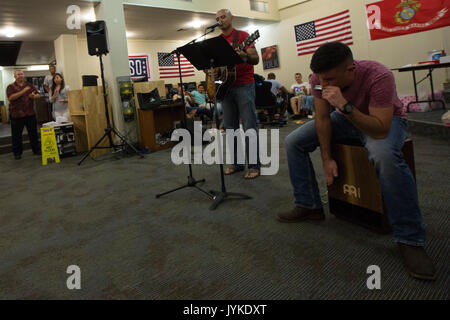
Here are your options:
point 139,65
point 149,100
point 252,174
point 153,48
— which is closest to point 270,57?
point 153,48

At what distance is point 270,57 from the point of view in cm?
994

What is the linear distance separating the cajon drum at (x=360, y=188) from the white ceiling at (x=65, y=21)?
5.53 m

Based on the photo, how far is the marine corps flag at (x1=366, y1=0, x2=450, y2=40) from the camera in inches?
258

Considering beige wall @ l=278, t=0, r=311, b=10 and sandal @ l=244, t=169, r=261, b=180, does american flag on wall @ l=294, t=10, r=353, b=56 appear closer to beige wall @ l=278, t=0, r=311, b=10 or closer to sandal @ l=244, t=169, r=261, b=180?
beige wall @ l=278, t=0, r=311, b=10

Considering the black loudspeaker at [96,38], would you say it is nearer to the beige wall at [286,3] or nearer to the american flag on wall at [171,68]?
the american flag on wall at [171,68]

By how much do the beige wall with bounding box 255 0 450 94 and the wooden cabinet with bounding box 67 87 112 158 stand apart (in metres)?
6.03

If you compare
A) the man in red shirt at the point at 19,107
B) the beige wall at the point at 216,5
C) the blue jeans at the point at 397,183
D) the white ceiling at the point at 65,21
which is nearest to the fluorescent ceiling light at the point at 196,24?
the white ceiling at the point at 65,21

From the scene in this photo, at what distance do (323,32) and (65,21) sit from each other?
6094mm

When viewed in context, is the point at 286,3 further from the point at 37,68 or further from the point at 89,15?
the point at 37,68

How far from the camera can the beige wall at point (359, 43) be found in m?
6.99

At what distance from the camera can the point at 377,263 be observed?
1399mm

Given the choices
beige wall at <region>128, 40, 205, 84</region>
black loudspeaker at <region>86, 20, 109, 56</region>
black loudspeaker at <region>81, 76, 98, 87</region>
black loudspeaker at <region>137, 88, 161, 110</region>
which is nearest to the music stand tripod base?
black loudspeaker at <region>137, 88, 161, 110</region>
